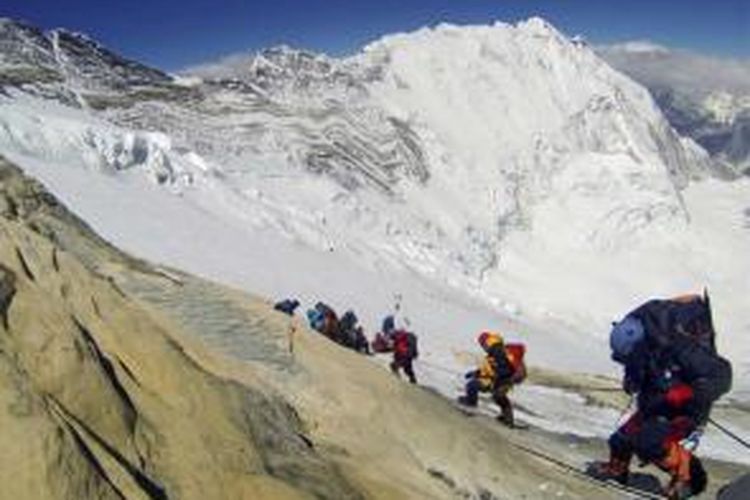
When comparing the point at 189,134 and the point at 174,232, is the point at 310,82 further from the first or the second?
the point at 174,232

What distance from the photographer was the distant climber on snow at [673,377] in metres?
13.5

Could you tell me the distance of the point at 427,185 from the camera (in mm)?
77062

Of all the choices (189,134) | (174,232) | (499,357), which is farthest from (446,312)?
(499,357)

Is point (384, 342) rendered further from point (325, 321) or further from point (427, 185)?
point (427, 185)

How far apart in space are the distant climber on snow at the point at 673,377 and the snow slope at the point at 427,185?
20269mm

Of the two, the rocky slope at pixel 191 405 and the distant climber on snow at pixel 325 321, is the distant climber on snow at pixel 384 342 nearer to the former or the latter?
the distant climber on snow at pixel 325 321

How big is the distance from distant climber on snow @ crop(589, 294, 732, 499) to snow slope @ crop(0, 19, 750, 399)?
2027 centimetres

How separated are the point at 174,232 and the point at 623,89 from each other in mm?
65220

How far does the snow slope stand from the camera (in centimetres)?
4693

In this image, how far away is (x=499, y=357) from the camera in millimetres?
19750

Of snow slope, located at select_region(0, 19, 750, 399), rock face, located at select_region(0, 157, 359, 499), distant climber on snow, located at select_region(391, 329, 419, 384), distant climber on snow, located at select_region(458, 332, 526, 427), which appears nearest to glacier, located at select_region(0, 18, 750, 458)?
snow slope, located at select_region(0, 19, 750, 399)

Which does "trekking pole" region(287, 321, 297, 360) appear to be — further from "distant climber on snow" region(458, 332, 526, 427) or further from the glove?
the glove

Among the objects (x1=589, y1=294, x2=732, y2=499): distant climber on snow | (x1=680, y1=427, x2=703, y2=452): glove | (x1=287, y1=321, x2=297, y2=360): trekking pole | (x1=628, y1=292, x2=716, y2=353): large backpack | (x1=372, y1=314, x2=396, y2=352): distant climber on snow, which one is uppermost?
(x1=628, y1=292, x2=716, y2=353): large backpack

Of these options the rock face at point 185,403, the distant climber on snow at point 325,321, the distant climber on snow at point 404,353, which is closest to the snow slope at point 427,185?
the distant climber on snow at point 325,321
